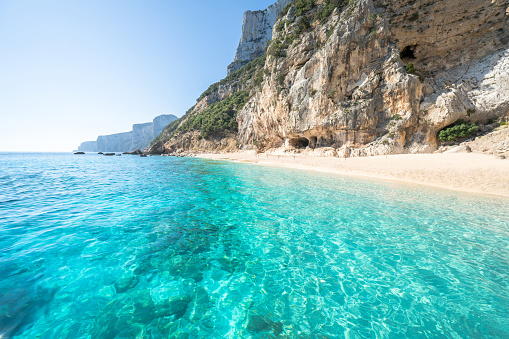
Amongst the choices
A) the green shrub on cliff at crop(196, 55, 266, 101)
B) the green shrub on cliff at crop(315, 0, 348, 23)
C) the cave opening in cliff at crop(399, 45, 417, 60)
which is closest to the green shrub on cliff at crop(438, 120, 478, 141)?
the cave opening in cliff at crop(399, 45, 417, 60)

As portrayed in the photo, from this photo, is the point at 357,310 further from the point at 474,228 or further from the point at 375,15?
the point at 375,15

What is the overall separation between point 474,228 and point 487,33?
126ft

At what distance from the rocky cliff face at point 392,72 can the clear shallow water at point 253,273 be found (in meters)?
22.4

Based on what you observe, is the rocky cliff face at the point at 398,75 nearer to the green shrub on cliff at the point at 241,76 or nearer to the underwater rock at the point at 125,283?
the underwater rock at the point at 125,283

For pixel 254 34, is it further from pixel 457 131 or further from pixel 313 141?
pixel 457 131

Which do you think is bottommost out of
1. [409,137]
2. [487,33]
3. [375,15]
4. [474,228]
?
[474,228]

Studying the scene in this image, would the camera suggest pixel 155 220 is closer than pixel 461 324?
No

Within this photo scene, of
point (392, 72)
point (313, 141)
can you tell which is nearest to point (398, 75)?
point (392, 72)

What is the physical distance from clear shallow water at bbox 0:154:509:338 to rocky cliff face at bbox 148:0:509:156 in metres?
22.4

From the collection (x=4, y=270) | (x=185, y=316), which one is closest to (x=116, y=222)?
(x=4, y=270)

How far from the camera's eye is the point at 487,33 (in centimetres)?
2530

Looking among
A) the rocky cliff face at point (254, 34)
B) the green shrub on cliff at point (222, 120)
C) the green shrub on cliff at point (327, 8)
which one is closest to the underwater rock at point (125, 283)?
the green shrub on cliff at point (327, 8)

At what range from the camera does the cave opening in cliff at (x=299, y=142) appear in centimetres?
4003

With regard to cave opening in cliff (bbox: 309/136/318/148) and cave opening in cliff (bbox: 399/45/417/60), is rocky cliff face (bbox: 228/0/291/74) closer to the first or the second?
cave opening in cliff (bbox: 399/45/417/60)
